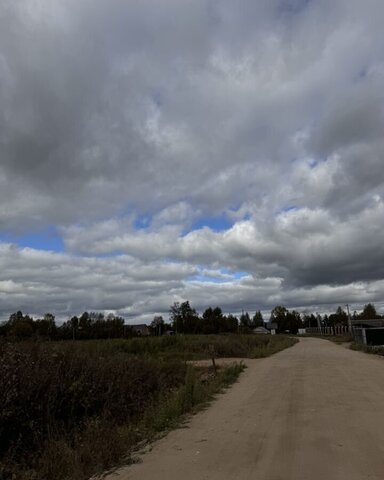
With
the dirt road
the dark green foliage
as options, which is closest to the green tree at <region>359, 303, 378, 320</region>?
the dark green foliage

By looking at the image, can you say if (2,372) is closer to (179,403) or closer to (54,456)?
(54,456)

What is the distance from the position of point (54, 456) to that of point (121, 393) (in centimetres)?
541

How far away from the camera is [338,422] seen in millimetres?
9844

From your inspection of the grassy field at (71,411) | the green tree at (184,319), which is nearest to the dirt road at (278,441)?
the grassy field at (71,411)

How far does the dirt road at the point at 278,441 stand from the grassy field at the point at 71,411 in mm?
597

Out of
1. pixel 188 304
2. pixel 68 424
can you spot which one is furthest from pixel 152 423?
pixel 188 304

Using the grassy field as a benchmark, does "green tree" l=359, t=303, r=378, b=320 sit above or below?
above

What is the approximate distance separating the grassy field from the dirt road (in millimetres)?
597

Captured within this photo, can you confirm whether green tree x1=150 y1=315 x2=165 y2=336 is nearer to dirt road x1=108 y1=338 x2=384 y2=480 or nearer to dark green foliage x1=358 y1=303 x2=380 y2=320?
dark green foliage x1=358 y1=303 x2=380 y2=320

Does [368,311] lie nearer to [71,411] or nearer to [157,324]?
[157,324]

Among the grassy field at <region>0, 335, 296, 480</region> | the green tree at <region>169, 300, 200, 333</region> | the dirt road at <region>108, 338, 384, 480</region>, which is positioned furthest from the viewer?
the green tree at <region>169, 300, 200, 333</region>

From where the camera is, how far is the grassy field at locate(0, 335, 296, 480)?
743 cm

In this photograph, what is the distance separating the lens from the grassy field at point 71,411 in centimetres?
743

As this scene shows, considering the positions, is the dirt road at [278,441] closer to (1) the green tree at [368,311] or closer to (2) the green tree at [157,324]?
(2) the green tree at [157,324]
